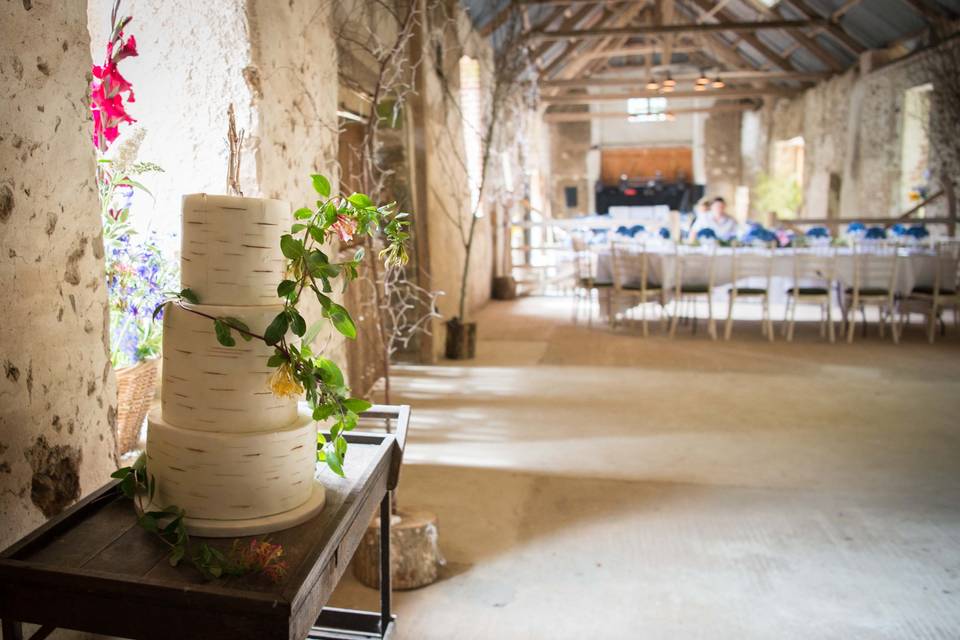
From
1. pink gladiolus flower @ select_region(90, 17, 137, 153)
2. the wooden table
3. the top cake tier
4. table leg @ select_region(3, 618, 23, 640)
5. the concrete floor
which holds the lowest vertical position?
the concrete floor

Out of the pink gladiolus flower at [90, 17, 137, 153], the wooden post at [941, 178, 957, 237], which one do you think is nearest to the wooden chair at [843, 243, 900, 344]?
the wooden post at [941, 178, 957, 237]

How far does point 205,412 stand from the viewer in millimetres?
1244

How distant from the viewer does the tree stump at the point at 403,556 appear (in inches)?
98.7

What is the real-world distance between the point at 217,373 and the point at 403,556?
4.75 ft

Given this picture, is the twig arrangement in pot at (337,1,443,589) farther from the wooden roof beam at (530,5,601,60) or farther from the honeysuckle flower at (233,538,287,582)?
the wooden roof beam at (530,5,601,60)

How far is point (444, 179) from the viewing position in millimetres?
6602

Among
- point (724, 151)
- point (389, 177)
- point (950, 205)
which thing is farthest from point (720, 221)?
point (724, 151)

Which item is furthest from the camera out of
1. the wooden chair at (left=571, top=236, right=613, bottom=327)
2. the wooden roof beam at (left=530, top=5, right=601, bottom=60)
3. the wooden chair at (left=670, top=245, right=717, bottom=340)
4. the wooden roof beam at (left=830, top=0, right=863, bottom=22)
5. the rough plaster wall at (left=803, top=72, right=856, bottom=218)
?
the rough plaster wall at (left=803, top=72, right=856, bottom=218)

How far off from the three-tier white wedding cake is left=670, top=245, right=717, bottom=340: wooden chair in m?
6.09

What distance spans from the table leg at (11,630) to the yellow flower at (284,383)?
0.50 m

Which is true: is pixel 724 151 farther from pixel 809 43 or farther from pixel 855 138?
pixel 855 138

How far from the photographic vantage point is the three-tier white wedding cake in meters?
1.23

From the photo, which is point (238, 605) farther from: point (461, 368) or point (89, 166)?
point (461, 368)

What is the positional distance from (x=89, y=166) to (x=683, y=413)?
3.67 meters
